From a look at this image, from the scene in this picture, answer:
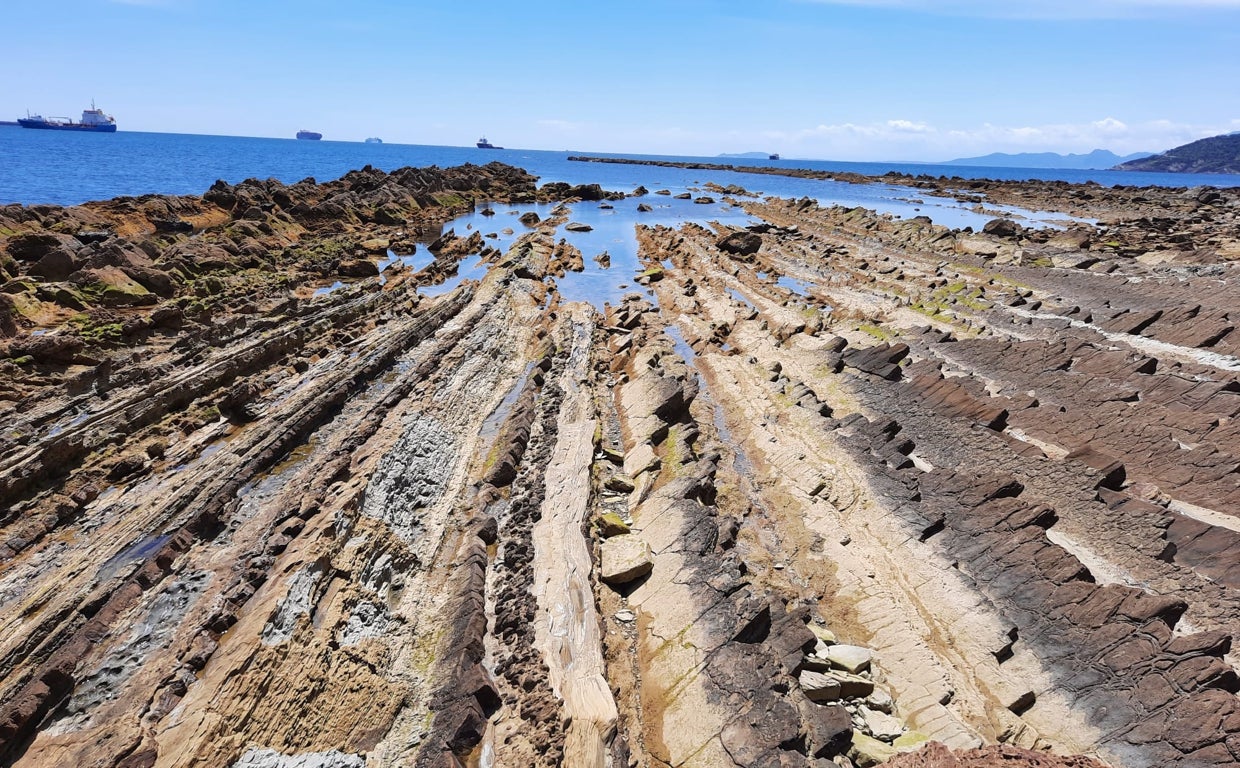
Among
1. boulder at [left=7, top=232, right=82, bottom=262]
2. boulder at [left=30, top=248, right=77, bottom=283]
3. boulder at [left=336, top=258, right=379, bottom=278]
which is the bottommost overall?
boulder at [left=336, top=258, right=379, bottom=278]

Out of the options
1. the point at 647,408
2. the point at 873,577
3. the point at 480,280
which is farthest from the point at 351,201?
the point at 873,577

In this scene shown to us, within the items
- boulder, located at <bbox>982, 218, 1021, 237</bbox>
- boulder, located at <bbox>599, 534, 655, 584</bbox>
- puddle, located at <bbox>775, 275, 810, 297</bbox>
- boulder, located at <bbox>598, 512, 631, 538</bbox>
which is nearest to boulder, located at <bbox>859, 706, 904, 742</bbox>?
boulder, located at <bbox>599, 534, 655, 584</bbox>

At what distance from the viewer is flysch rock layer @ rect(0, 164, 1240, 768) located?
30.9 feet

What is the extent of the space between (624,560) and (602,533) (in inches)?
54.9

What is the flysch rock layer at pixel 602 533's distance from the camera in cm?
941

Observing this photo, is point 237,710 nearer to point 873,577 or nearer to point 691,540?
point 691,540

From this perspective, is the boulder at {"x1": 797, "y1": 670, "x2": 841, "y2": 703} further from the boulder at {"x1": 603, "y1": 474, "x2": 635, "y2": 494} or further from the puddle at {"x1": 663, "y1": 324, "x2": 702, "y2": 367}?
the puddle at {"x1": 663, "y1": 324, "x2": 702, "y2": 367}

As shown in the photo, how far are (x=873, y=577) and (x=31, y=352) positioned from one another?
26.9 m

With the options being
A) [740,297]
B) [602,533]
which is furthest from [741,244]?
[602,533]

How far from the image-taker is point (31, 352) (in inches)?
798

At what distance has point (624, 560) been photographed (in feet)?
44.1

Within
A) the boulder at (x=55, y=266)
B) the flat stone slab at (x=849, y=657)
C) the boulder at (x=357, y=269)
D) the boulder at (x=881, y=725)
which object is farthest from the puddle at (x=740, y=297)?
the boulder at (x=55, y=266)

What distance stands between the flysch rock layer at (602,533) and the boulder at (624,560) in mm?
88

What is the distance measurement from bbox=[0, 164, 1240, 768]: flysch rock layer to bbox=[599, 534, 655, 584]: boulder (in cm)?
9
